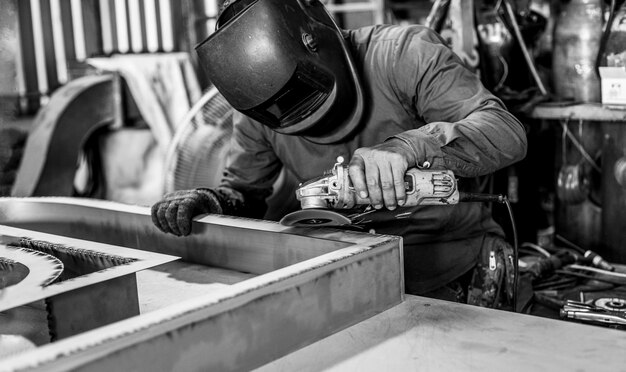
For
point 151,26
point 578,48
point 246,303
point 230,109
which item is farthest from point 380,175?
point 151,26

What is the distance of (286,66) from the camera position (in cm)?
188

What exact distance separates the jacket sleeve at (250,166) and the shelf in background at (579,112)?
1.15 m

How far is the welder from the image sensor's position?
1830mm

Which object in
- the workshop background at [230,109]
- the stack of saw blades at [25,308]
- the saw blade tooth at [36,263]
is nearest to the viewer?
the stack of saw blades at [25,308]

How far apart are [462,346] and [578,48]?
2.04 m

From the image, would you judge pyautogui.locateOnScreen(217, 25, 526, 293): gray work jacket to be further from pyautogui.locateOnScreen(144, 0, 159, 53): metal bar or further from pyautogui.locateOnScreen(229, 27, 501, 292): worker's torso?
pyautogui.locateOnScreen(144, 0, 159, 53): metal bar

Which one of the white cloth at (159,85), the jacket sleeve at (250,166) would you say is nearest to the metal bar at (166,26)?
the white cloth at (159,85)

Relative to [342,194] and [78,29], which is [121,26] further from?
[342,194]

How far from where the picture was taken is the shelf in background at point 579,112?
8.95 feet

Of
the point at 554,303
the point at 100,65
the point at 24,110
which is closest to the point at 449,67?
the point at 554,303

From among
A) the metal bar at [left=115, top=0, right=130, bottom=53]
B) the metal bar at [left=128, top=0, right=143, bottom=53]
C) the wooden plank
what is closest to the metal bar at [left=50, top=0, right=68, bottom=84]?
the metal bar at [left=115, top=0, right=130, bottom=53]

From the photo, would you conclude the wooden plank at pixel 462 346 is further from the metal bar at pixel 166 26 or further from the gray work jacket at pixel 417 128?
the metal bar at pixel 166 26

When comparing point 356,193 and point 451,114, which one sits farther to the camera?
point 451,114

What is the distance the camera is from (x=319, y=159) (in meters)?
2.32
